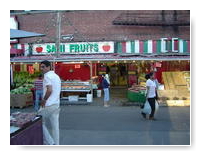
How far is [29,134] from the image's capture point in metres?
5.73

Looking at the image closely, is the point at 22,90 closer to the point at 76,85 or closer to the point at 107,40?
the point at 76,85

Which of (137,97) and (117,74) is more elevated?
(117,74)

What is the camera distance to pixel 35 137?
5973 mm

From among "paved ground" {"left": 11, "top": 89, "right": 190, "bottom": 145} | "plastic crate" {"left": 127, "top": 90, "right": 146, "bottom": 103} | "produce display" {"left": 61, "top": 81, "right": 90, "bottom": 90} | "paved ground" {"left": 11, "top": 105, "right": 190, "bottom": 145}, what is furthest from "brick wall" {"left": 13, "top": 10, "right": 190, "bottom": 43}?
"paved ground" {"left": 11, "top": 105, "right": 190, "bottom": 145}

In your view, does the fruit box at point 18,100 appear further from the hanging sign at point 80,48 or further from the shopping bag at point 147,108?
the hanging sign at point 80,48

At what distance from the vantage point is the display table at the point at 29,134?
204 inches

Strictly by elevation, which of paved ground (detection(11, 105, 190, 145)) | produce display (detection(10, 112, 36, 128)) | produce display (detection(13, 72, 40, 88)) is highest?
produce display (detection(13, 72, 40, 88))

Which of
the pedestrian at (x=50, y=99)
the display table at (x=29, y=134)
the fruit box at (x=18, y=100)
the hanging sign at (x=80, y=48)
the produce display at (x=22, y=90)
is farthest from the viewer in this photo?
the hanging sign at (x=80, y=48)

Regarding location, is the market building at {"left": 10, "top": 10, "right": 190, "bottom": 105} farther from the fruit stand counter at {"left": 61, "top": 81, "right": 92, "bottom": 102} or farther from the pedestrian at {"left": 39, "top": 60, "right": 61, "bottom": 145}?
the pedestrian at {"left": 39, "top": 60, "right": 61, "bottom": 145}

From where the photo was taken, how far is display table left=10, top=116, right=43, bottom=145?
5176mm

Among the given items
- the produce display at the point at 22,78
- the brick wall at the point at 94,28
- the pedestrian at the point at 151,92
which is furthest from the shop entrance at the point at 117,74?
the pedestrian at the point at 151,92

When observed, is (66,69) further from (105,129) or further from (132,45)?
(105,129)

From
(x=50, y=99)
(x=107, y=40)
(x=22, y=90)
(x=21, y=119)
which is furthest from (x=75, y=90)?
(x=21, y=119)

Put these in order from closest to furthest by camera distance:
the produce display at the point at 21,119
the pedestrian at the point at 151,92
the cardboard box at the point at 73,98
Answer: the produce display at the point at 21,119
the pedestrian at the point at 151,92
the cardboard box at the point at 73,98
